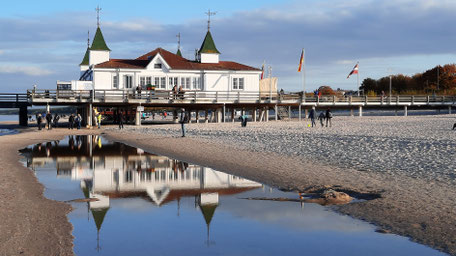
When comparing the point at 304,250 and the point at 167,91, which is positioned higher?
the point at 167,91

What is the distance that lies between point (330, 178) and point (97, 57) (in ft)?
140

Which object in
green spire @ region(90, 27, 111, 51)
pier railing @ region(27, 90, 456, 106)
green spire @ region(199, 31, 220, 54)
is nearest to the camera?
pier railing @ region(27, 90, 456, 106)

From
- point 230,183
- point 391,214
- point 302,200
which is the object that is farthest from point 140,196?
point 391,214

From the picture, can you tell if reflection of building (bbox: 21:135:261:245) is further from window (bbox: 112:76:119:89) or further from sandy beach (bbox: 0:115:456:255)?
window (bbox: 112:76:119:89)

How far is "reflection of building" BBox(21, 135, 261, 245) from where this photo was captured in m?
12.3

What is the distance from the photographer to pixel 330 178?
1405 centimetres

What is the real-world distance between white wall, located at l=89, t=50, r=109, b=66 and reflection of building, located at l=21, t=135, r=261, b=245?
30572 millimetres

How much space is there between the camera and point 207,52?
52344 mm

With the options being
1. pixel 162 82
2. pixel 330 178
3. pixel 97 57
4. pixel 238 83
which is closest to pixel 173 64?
pixel 162 82

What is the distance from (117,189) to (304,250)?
6.88 meters

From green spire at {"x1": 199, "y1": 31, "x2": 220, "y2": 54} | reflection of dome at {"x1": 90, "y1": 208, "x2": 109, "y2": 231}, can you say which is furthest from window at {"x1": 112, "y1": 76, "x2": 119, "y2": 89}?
reflection of dome at {"x1": 90, "y1": 208, "x2": 109, "y2": 231}

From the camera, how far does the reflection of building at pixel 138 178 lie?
1225cm

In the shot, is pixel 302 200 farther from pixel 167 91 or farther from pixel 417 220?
pixel 167 91

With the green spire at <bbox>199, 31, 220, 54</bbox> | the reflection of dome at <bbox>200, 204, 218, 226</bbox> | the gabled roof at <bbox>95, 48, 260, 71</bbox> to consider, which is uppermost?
the green spire at <bbox>199, 31, 220, 54</bbox>
